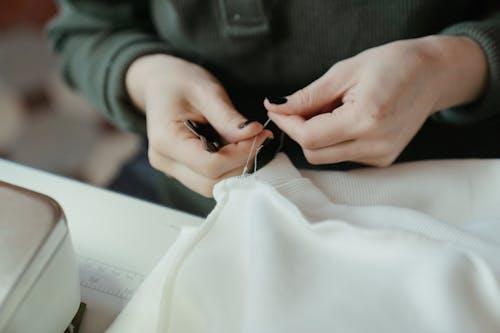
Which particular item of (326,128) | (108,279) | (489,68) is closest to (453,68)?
(489,68)

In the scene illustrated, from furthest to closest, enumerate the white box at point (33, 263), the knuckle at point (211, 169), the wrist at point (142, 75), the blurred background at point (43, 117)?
the blurred background at point (43, 117), the wrist at point (142, 75), the knuckle at point (211, 169), the white box at point (33, 263)

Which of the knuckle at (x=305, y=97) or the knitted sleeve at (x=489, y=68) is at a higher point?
the knuckle at (x=305, y=97)

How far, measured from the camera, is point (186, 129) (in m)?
0.48

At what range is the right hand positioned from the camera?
447mm

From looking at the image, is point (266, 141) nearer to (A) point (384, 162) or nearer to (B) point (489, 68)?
(A) point (384, 162)

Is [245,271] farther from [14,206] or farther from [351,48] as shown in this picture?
[351,48]

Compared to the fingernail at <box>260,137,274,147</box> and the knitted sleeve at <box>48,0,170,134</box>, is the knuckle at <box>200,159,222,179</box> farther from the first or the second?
the knitted sleeve at <box>48,0,170,134</box>

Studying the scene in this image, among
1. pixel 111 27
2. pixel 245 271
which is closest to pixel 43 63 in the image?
pixel 111 27

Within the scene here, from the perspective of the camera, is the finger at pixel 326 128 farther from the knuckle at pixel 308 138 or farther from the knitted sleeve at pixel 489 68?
the knitted sleeve at pixel 489 68

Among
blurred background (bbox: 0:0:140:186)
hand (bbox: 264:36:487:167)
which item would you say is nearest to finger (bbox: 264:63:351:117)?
hand (bbox: 264:36:487:167)

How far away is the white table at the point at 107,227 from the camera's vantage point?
1.49 feet

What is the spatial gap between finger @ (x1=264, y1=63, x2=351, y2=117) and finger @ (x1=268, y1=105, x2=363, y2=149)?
0.01m

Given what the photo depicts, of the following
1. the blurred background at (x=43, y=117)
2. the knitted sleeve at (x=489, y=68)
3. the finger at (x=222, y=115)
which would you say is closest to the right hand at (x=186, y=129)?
the finger at (x=222, y=115)

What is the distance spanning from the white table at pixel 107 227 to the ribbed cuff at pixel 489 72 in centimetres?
29
